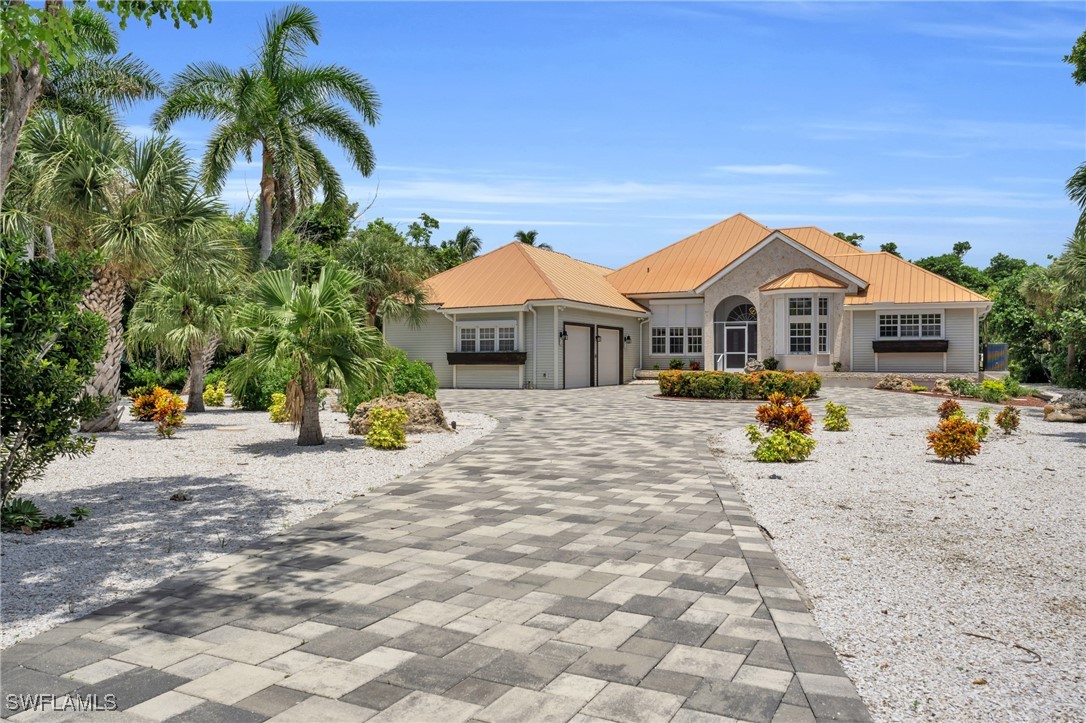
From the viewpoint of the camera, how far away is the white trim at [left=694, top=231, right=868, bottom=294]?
31.1 m

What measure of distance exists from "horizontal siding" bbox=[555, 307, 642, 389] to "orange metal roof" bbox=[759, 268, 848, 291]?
19.2 feet

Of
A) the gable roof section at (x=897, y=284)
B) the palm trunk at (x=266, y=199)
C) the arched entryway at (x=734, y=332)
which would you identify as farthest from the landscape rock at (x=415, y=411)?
the gable roof section at (x=897, y=284)

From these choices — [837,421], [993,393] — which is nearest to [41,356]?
[837,421]

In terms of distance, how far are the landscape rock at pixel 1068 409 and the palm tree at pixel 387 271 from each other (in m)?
20.2

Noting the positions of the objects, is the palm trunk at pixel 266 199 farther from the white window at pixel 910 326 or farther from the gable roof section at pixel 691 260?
the white window at pixel 910 326

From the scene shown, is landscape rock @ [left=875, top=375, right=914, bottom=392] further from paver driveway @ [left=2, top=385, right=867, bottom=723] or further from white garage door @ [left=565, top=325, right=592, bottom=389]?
paver driveway @ [left=2, top=385, right=867, bottom=723]

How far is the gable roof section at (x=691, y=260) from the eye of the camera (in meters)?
35.0

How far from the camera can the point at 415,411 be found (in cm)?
1464

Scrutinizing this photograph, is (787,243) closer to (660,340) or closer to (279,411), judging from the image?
(660,340)

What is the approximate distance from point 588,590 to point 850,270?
3130 cm

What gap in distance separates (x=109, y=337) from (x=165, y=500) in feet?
23.9

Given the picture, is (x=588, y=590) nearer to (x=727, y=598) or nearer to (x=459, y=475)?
(x=727, y=598)

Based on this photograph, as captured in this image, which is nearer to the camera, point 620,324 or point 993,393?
point 993,393

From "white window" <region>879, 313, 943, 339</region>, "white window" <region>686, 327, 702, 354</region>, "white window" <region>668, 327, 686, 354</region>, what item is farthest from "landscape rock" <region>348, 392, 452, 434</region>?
"white window" <region>879, 313, 943, 339</region>
